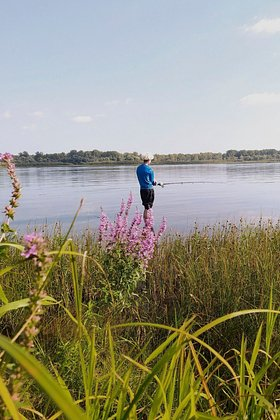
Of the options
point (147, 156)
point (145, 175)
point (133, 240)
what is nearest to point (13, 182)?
point (133, 240)

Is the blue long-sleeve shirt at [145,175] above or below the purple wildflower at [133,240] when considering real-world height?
above

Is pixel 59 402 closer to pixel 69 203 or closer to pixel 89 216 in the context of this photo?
pixel 89 216

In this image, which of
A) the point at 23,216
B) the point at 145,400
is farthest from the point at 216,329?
the point at 23,216

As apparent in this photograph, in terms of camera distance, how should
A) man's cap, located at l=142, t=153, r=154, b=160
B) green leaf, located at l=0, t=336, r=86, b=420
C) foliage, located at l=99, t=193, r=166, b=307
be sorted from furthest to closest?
man's cap, located at l=142, t=153, r=154, b=160, foliage, located at l=99, t=193, r=166, b=307, green leaf, located at l=0, t=336, r=86, b=420

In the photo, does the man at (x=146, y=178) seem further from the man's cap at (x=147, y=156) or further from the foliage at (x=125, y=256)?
the foliage at (x=125, y=256)

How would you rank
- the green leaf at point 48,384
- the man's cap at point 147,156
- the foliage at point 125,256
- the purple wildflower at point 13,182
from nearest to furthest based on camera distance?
the green leaf at point 48,384 < the purple wildflower at point 13,182 < the foliage at point 125,256 < the man's cap at point 147,156

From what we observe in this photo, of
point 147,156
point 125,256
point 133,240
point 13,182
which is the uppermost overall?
point 147,156

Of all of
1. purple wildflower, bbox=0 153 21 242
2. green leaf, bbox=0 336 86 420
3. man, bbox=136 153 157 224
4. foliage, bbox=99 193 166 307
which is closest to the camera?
green leaf, bbox=0 336 86 420

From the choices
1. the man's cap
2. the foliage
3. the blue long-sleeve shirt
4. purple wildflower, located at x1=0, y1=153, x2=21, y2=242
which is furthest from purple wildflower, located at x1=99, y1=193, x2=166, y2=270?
the blue long-sleeve shirt

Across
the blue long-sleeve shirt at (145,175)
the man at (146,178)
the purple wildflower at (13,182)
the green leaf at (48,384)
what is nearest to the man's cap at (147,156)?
the man at (146,178)

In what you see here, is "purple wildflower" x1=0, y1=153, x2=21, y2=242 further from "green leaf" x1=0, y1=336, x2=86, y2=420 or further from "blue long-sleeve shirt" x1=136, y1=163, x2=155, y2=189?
"blue long-sleeve shirt" x1=136, y1=163, x2=155, y2=189

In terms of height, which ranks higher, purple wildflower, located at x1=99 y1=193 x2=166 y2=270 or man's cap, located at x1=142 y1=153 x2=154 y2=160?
man's cap, located at x1=142 y1=153 x2=154 y2=160

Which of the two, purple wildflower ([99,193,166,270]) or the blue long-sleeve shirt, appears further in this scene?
the blue long-sleeve shirt

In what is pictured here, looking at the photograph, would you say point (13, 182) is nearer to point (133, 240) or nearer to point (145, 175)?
point (133, 240)
